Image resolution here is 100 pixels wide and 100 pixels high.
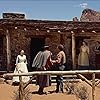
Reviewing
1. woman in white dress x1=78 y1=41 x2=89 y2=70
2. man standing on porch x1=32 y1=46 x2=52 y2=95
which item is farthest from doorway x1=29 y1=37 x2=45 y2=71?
man standing on porch x1=32 y1=46 x2=52 y2=95

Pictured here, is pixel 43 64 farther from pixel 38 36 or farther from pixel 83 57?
pixel 38 36

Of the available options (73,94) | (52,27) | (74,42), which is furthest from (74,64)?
(73,94)

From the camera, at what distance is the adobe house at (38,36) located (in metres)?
16.7

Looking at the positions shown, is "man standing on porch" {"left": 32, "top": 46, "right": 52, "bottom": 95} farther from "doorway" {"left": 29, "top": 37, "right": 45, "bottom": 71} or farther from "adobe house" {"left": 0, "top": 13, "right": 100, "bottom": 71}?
"doorway" {"left": 29, "top": 37, "right": 45, "bottom": 71}

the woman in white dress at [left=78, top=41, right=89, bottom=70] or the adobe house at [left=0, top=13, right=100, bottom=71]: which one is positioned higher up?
the adobe house at [left=0, top=13, right=100, bottom=71]

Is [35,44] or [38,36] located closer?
[38,36]

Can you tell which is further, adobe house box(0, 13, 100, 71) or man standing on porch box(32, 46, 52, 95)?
adobe house box(0, 13, 100, 71)

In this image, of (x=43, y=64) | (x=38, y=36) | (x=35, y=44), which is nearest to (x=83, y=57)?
(x=38, y=36)

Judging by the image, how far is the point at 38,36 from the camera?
17.4 meters

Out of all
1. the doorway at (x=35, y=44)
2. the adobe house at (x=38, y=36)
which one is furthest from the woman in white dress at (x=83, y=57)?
the doorway at (x=35, y=44)

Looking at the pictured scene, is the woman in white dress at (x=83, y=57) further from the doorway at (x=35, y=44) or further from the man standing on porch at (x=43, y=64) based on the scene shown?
the man standing on porch at (x=43, y=64)

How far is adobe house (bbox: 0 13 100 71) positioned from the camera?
1667 centimetres

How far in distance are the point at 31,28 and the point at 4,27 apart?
54.4 inches

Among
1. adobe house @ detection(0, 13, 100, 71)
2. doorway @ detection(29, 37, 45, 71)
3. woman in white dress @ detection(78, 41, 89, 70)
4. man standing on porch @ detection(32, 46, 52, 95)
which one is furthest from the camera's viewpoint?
doorway @ detection(29, 37, 45, 71)
